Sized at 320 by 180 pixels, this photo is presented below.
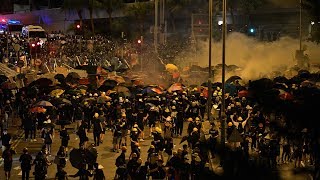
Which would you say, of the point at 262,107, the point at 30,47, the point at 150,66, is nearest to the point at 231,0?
the point at 150,66

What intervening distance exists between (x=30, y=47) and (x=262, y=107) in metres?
36.9

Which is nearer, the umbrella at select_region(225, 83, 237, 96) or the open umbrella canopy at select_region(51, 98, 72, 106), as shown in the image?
the open umbrella canopy at select_region(51, 98, 72, 106)

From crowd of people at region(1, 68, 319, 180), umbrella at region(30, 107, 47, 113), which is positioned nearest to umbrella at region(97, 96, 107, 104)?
crowd of people at region(1, 68, 319, 180)

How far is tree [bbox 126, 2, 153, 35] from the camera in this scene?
62656 mm

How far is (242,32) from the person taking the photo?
57719mm

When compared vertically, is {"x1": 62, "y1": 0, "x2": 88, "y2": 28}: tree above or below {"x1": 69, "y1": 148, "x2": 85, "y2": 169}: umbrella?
above

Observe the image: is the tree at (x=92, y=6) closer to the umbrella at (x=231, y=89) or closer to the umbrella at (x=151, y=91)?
the umbrella at (x=231, y=89)

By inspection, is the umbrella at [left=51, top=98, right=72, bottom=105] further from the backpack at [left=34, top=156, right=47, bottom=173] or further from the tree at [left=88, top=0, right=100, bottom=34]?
the tree at [left=88, top=0, right=100, bottom=34]

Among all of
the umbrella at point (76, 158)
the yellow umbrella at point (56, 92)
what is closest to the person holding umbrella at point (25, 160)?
the umbrella at point (76, 158)

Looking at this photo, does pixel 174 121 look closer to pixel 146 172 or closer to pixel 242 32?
pixel 146 172

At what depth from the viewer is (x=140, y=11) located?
62.7 meters

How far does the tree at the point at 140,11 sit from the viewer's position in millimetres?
62656

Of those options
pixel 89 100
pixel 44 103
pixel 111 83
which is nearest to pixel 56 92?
pixel 89 100

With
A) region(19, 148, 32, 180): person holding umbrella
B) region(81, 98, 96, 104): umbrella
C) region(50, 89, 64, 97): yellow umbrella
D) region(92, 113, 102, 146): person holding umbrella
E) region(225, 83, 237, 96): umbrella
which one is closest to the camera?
region(19, 148, 32, 180): person holding umbrella
